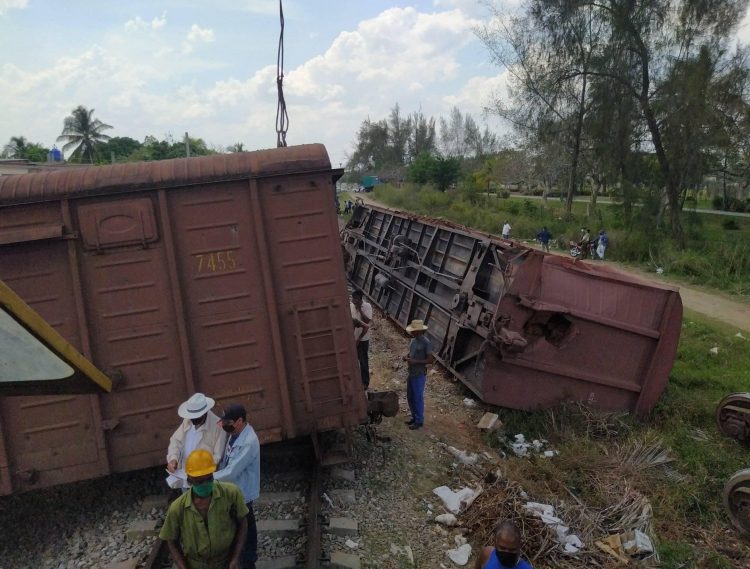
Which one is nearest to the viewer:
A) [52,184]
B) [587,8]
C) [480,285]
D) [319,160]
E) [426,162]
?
[52,184]

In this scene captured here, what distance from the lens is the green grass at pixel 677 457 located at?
4664 millimetres

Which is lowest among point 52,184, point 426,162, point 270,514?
point 270,514

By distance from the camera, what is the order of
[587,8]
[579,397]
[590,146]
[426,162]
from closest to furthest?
[579,397] < [587,8] < [590,146] < [426,162]

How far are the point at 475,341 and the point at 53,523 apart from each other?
496cm

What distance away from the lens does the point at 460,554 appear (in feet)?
13.4

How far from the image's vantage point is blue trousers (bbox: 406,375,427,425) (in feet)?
20.2

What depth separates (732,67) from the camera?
19.9 m

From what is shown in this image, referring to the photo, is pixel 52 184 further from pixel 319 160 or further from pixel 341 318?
pixel 341 318

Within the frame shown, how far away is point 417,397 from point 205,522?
142 inches

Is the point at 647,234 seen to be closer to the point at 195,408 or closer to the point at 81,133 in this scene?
the point at 195,408

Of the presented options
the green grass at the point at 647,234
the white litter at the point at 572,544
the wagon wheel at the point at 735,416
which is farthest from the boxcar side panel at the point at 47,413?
the green grass at the point at 647,234

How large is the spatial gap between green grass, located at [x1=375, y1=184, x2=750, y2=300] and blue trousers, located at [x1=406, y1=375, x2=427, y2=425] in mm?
12377

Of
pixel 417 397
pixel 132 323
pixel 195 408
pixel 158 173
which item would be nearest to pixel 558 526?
pixel 417 397

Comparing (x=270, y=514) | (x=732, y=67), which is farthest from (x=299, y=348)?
(x=732, y=67)
